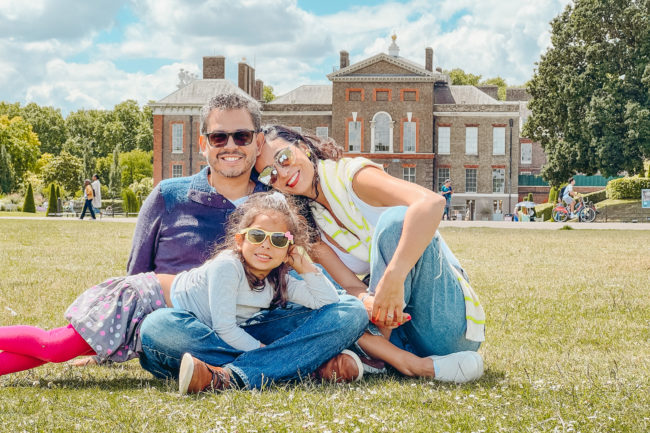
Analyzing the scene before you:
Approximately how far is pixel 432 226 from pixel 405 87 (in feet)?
133

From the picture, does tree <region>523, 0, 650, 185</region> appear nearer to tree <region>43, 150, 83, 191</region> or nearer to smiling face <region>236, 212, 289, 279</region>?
smiling face <region>236, 212, 289, 279</region>

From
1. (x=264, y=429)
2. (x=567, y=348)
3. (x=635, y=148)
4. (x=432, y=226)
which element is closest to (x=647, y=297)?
(x=567, y=348)

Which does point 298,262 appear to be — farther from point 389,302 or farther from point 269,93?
point 269,93

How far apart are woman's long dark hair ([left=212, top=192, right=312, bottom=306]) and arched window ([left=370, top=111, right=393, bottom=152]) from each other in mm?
39710

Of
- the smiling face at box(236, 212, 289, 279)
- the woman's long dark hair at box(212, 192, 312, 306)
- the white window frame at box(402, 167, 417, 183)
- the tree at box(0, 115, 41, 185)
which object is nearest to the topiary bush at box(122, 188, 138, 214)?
the white window frame at box(402, 167, 417, 183)

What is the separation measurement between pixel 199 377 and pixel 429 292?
3.42ft

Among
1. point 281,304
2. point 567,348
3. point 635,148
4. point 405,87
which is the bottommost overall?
point 567,348

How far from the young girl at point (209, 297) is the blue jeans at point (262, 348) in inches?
2.5

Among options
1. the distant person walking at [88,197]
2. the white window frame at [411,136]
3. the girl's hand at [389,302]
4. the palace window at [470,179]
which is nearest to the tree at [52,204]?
the distant person walking at [88,197]

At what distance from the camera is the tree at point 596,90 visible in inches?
1174

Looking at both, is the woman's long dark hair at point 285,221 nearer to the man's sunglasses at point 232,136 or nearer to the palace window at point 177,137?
the man's sunglasses at point 232,136

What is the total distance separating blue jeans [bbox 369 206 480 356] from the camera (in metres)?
3.02

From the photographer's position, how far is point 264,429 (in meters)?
2.43

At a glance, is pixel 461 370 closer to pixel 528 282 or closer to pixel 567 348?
pixel 567 348
